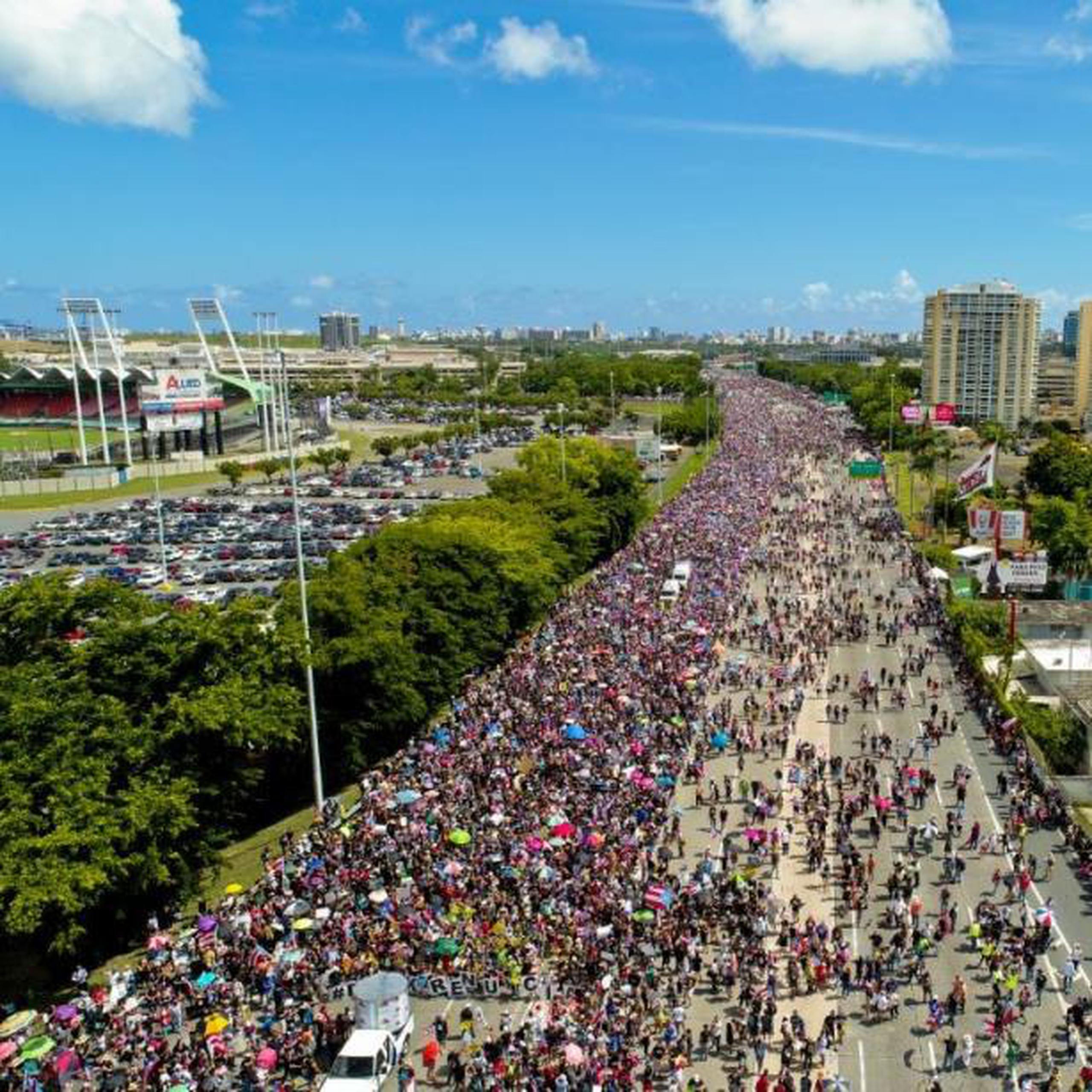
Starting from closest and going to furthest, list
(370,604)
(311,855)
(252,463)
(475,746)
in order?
(311,855) → (475,746) → (370,604) → (252,463)

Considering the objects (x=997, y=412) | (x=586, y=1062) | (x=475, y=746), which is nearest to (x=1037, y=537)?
(x=475, y=746)

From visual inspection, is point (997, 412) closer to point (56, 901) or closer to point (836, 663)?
point (836, 663)

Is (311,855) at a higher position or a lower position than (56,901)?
lower

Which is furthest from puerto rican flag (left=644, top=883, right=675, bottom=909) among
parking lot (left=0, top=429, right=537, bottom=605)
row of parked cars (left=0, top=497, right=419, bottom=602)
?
row of parked cars (left=0, top=497, right=419, bottom=602)

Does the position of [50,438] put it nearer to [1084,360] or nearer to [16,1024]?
[16,1024]

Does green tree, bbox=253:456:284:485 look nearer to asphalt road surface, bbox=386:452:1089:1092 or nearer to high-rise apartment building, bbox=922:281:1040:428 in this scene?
asphalt road surface, bbox=386:452:1089:1092
